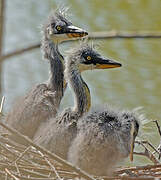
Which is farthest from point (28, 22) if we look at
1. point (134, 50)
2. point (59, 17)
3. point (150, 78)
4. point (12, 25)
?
point (59, 17)

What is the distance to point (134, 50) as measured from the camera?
39.1 ft

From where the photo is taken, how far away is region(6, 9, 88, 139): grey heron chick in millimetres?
5203

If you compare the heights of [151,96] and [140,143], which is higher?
[140,143]

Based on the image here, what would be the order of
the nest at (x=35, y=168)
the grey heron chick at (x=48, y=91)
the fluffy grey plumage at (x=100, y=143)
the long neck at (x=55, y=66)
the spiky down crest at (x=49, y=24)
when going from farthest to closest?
the spiky down crest at (x=49, y=24) → the long neck at (x=55, y=66) → the grey heron chick at (x=48, y=91) → the fluffy grey plumage at (x=100, y=143) → the nest at (x=35, y=168)

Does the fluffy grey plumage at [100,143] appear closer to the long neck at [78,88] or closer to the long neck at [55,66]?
the long neck at [78,88]

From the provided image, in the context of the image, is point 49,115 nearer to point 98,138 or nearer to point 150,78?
point 98,138

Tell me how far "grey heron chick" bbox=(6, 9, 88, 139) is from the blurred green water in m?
3.01

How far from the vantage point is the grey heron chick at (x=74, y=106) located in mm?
4781

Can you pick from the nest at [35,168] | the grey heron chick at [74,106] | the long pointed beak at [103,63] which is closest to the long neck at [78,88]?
the grey heron chick at [74,106]

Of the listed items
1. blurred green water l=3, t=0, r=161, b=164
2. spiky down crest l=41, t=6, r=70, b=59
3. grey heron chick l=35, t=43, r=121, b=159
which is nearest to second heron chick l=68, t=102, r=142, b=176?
grey heron chick l=35, t=43, r=121, b=159

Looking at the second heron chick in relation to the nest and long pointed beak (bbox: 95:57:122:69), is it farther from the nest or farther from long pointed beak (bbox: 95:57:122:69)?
long pointed beak (bbox: 95:57:122:69)

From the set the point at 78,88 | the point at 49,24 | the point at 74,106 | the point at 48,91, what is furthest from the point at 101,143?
the point at 49,24

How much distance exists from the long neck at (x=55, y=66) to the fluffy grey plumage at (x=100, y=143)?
36.1 inches

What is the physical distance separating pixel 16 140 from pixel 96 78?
613cm
